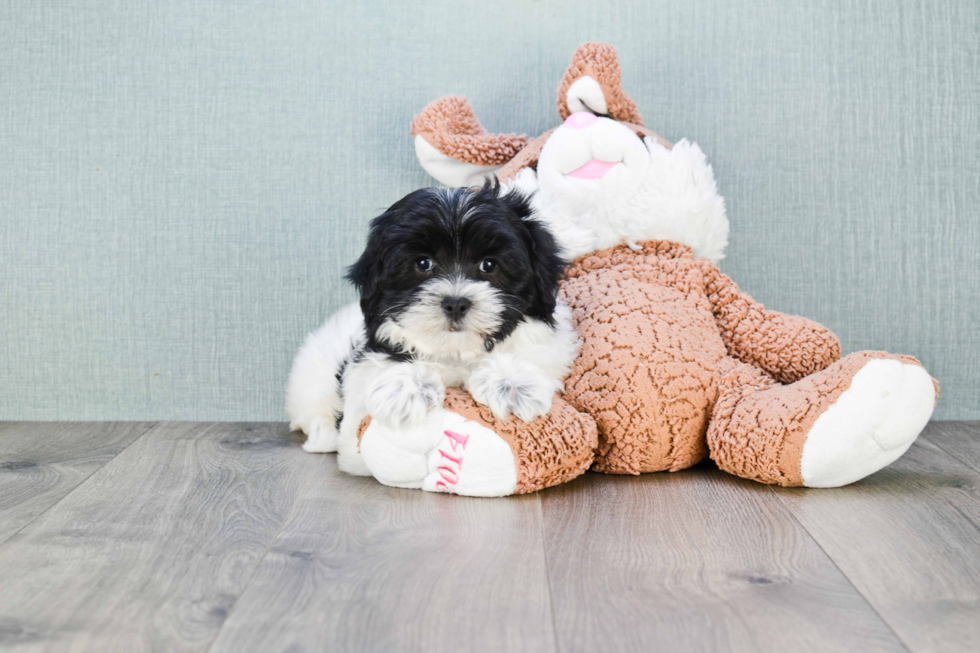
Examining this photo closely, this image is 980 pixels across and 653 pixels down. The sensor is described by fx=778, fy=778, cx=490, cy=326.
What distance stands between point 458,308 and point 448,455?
0.92 ft

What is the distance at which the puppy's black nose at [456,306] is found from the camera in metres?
1.42

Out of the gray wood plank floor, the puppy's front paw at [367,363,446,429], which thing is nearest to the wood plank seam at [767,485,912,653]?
the gray wood plank floor

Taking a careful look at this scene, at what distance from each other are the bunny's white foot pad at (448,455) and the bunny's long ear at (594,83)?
893 mm

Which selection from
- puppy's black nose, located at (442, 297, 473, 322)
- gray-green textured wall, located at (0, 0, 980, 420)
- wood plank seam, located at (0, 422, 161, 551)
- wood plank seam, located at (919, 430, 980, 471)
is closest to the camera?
wood plank seam, located at (0, 422, 161, 551)

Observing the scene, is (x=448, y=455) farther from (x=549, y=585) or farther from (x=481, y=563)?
(x=549, y=585)

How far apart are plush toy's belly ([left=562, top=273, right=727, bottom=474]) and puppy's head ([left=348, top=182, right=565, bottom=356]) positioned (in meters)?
0.21

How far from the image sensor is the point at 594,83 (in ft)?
6.13

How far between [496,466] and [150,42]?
1.61 metres

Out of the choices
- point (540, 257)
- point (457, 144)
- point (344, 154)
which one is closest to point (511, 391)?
point (540, 257)

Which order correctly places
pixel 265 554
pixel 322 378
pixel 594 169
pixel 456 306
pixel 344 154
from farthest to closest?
pixel 344 154, pixel 322 378, pixel 594 169, pixel 456 306, pixel 265 554

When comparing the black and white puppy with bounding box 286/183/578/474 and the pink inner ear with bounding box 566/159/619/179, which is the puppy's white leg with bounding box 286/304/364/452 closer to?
the black and white puppy with bounding box 286/183/578/474

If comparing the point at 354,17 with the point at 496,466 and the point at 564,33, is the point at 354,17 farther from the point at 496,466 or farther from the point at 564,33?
the point at 496,466

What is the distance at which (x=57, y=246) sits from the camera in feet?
7.29

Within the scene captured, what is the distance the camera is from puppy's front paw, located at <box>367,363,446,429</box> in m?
1.43
